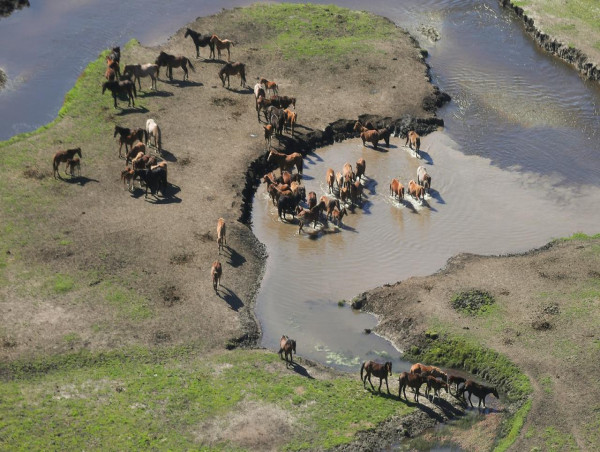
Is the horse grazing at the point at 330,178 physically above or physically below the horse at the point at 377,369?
above

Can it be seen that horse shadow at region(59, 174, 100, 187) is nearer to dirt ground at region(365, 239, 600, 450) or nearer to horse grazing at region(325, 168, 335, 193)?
horse grazing at region(325, 168, 335, 193)

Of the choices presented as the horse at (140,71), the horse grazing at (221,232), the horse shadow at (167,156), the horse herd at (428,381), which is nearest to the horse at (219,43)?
the horse at (140,71)

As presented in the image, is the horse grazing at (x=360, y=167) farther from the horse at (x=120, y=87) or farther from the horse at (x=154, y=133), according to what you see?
the horse at (x=120, y=87)

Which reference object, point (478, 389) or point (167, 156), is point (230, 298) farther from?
point (167, 156)

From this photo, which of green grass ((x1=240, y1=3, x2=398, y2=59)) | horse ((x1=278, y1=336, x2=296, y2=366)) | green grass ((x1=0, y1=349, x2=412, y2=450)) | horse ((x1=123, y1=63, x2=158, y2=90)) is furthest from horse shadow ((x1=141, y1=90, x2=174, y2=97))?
horse ((x1=278, y1=336, x2=296, y2=366))

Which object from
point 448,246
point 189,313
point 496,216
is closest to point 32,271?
point 189,313

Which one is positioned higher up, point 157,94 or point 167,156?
point 157,94

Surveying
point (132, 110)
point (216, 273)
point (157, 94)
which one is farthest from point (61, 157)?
point (216, 273)
